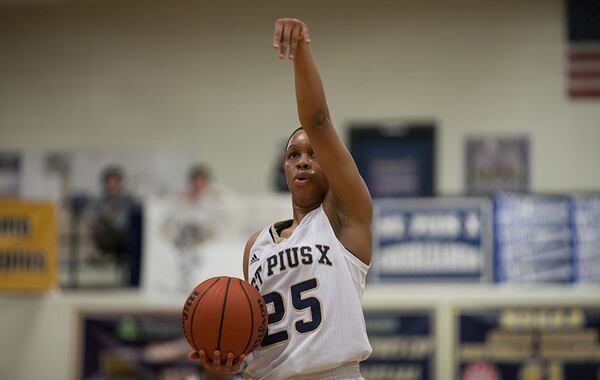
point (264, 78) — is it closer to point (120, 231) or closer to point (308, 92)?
point (120, 231)

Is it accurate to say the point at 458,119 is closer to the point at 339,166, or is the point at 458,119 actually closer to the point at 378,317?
the point at 378,317

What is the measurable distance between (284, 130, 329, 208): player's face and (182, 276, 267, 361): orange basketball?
1.50 ft

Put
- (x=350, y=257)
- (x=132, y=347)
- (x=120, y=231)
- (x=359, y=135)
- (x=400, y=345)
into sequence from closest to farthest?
(x=350, y=257)
(x=400, y=345)
(x=132, y=347)
(x=120, y=231)
(x=359, y=135)

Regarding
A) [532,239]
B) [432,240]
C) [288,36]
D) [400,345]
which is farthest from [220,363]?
[532,239]

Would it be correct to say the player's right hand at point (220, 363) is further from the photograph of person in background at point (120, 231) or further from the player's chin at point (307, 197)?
the photograph of person in background at point (120, 231)

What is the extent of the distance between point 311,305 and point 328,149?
0.61 metres

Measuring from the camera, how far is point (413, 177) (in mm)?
11664

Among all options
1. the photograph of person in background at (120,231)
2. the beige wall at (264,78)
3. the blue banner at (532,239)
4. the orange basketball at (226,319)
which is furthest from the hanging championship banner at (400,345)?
the orange basketball at (226,319)

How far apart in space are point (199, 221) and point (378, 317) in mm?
2279

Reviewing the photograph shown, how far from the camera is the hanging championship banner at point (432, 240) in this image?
9273 mm

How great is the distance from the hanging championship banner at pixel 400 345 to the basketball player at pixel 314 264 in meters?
5.32

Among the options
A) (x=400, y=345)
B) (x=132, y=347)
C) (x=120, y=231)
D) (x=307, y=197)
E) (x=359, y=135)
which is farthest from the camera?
(x=359, y=135)

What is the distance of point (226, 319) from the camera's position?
3355 mm

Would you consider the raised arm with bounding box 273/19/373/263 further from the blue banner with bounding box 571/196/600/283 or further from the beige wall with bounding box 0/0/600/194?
the beige wall with bounding box 0/0/600/194
